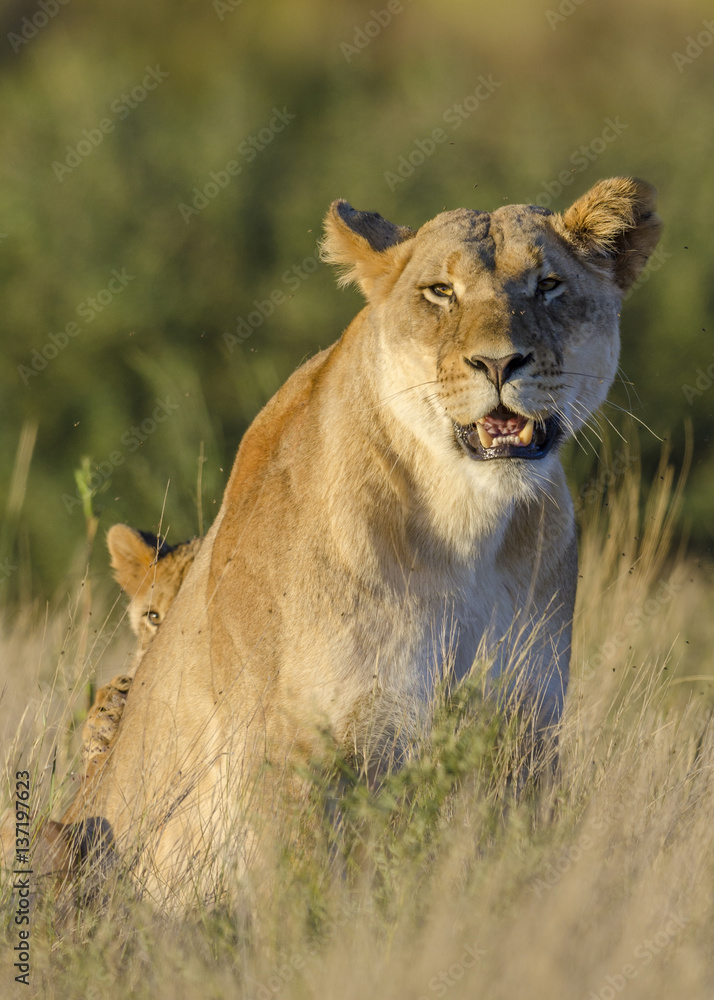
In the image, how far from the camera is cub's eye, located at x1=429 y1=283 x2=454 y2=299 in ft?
11.9

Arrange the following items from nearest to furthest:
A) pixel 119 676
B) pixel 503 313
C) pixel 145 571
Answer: pixel 503 313
pixel 119 676
pixel 145 571

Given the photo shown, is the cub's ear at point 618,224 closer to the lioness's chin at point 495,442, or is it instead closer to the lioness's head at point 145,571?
the lioness's chin at point 495,442

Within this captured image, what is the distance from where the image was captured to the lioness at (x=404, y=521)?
3.42 m

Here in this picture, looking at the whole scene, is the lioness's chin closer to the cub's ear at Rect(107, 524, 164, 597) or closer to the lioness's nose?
the lioness's nose

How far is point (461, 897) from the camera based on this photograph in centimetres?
288

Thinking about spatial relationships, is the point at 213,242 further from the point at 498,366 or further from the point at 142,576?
the point at 498,366

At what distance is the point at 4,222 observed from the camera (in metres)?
12.7

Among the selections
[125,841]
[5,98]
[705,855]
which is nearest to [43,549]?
[5,98]

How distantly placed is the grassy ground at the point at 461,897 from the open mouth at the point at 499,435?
701mm

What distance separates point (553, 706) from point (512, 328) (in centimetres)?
116

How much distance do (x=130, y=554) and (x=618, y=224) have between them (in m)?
2.71

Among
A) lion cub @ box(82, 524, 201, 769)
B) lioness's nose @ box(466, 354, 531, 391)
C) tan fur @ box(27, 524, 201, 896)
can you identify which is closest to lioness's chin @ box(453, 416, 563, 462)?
lioness's nose @ box(466, 354, 531, 391)

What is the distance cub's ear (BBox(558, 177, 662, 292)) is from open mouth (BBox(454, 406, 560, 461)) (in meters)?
0.73

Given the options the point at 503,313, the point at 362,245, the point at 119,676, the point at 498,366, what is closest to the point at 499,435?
the point at 498,366
